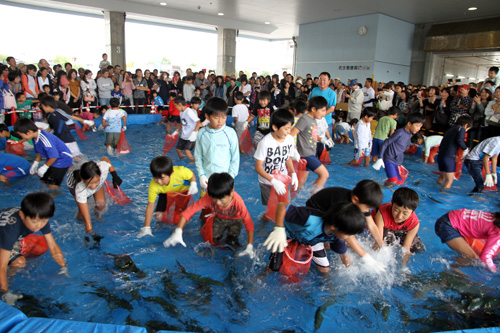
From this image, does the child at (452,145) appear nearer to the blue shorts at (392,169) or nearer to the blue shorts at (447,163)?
the blue shorts at (447,163)

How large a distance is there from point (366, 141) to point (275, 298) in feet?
15.5

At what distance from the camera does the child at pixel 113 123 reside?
6895 millimetres

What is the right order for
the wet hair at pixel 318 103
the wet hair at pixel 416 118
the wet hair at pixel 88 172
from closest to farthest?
the wet hair at pixel 88 172 → the wet hair at pixel 318 103 → the wet hair at pixel 416 118

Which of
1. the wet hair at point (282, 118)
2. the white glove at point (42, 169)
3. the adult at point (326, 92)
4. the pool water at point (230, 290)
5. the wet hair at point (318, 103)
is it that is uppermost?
the adult at point (326, 92)

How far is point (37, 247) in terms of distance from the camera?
3162 mm

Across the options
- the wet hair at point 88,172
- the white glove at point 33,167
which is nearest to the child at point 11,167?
the white glove at point 33,167

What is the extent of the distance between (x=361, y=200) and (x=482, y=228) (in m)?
1.37

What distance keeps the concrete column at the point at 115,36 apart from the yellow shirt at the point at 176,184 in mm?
15348

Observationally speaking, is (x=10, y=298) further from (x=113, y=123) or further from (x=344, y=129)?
(x=344, y=129)

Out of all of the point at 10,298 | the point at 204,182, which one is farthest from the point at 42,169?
the point at 204,182

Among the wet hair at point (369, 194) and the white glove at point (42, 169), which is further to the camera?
the white glove at point (42, 169)

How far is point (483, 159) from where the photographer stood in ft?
16.3

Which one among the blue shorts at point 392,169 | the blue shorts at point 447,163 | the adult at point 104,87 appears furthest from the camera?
the adult at point 104,87

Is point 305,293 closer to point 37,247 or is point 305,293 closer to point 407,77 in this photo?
point 37,247
